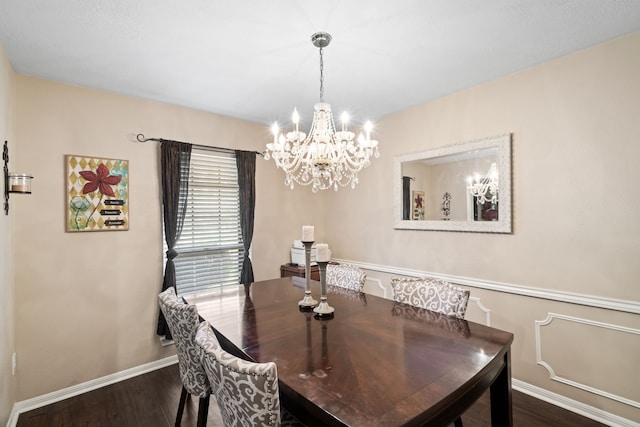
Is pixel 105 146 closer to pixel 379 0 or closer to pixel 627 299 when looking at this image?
pixel 379 0

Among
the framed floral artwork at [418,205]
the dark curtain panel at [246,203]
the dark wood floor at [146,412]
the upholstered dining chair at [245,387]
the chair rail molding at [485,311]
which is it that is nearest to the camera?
the upholstered dining chair at [245,387]

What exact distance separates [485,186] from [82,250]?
3.48 m

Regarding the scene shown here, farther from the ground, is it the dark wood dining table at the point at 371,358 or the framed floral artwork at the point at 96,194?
the framed floral artwork at the point at 96,194

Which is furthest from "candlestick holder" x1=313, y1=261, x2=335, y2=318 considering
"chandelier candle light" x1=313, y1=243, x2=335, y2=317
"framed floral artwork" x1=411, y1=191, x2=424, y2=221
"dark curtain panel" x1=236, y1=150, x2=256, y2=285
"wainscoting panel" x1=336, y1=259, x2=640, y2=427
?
"dark curtain panel" x1=236, y1=150, x2=256, y2=285

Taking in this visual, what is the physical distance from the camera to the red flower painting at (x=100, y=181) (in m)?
2.59

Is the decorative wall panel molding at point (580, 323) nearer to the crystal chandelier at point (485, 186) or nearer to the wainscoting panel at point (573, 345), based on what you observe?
the wainscoting panel at point (573, 345)

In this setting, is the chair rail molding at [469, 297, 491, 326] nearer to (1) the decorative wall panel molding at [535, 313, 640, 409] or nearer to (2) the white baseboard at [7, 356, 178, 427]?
(1) the decorative wall panel molding at [535, 313, 640, 409]

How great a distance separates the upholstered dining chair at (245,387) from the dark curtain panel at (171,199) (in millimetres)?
2084

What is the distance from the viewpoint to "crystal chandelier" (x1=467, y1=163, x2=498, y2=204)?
257cm

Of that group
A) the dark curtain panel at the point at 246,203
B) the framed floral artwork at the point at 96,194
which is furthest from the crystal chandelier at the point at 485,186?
the framed floral artwork at the point at 96,194

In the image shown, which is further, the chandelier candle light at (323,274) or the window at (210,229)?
the window at (210,229)

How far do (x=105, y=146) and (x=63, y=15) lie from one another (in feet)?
4.00

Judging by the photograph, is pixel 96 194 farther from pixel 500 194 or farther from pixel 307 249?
pixel 500 194

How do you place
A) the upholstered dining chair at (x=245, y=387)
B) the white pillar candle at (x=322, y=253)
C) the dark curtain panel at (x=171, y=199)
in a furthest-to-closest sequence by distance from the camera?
the dark curtain panel at (x=171, y=199), the white pillar candle at (x=322, y=253), the upholstered dining chair at (x=245, y=387)
